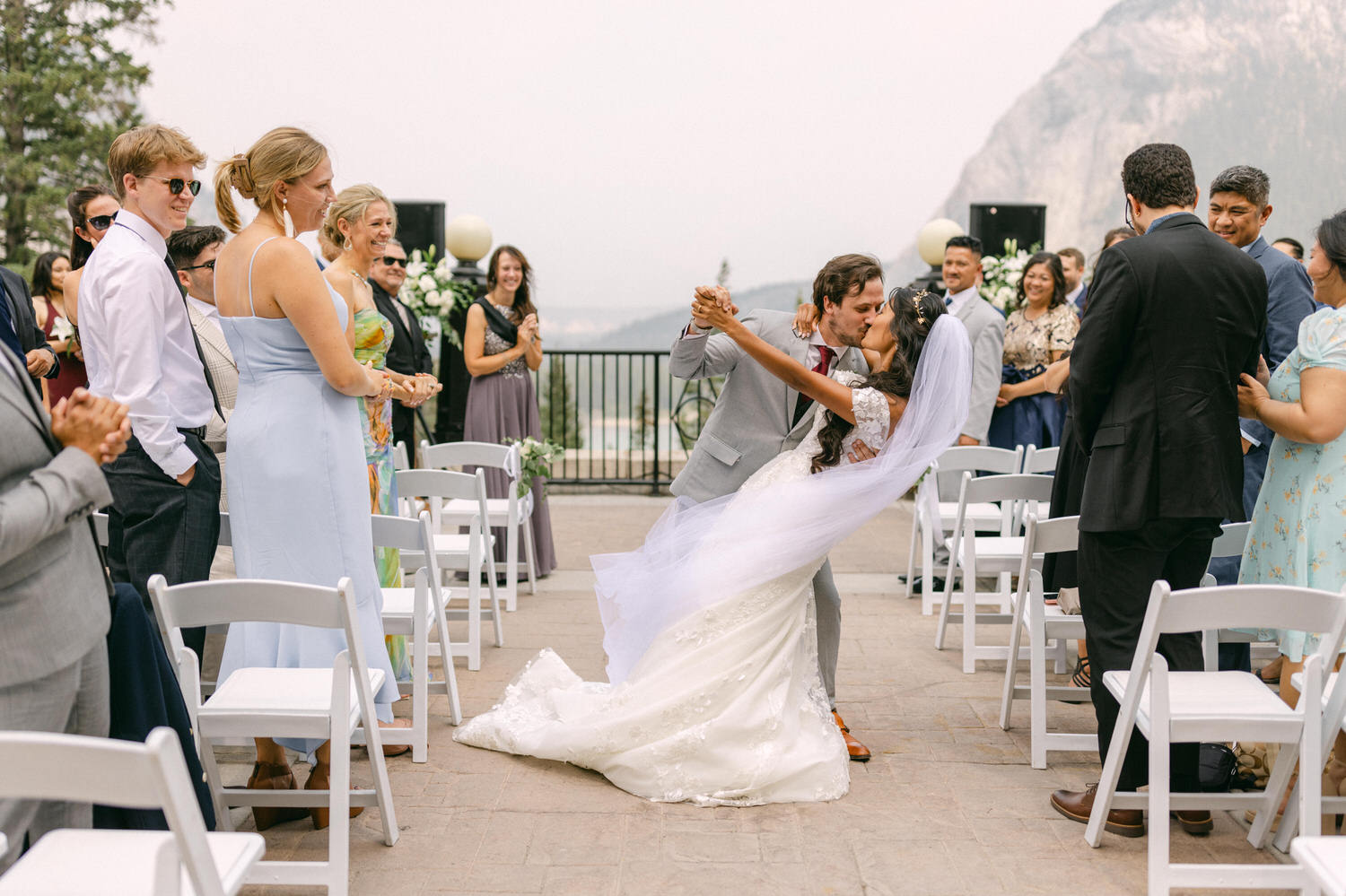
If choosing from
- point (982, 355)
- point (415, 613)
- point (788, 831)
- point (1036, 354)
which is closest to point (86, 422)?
point (415, 613)

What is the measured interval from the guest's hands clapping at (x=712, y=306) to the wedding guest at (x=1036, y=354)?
3.50 meters

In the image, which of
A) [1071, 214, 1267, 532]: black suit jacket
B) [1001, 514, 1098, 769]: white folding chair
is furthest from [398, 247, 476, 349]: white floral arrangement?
[1071, 214, 1267, 532]: black suit jacket

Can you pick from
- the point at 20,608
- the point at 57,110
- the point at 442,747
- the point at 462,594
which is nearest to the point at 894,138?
the point at 57,110

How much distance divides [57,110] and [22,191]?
4.40 feet

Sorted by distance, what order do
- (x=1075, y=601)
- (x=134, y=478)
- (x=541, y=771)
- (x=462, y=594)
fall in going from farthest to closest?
(x=462, y=594) < (x=1075, y=601) < (x=541, y=771) < (x=134, y=478)

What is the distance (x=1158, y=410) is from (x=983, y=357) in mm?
3049

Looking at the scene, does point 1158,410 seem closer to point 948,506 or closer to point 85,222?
point 948,506

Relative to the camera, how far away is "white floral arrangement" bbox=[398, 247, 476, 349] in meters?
7.35

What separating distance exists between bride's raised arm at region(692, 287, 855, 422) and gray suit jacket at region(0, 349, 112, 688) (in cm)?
188

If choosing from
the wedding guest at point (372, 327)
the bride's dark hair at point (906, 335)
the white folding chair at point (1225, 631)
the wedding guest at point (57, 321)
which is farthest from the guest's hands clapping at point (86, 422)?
the wedding guest at point (57, 321)

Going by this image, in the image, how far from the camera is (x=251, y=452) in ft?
10.8

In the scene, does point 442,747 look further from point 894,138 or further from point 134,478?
point 894,138

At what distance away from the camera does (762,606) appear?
144 inches

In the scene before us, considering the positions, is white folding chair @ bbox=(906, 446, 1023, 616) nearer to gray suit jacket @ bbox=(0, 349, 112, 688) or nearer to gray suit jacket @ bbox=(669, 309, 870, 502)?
gray suit jacket @ bbox=(669, 309, 870, 502)
